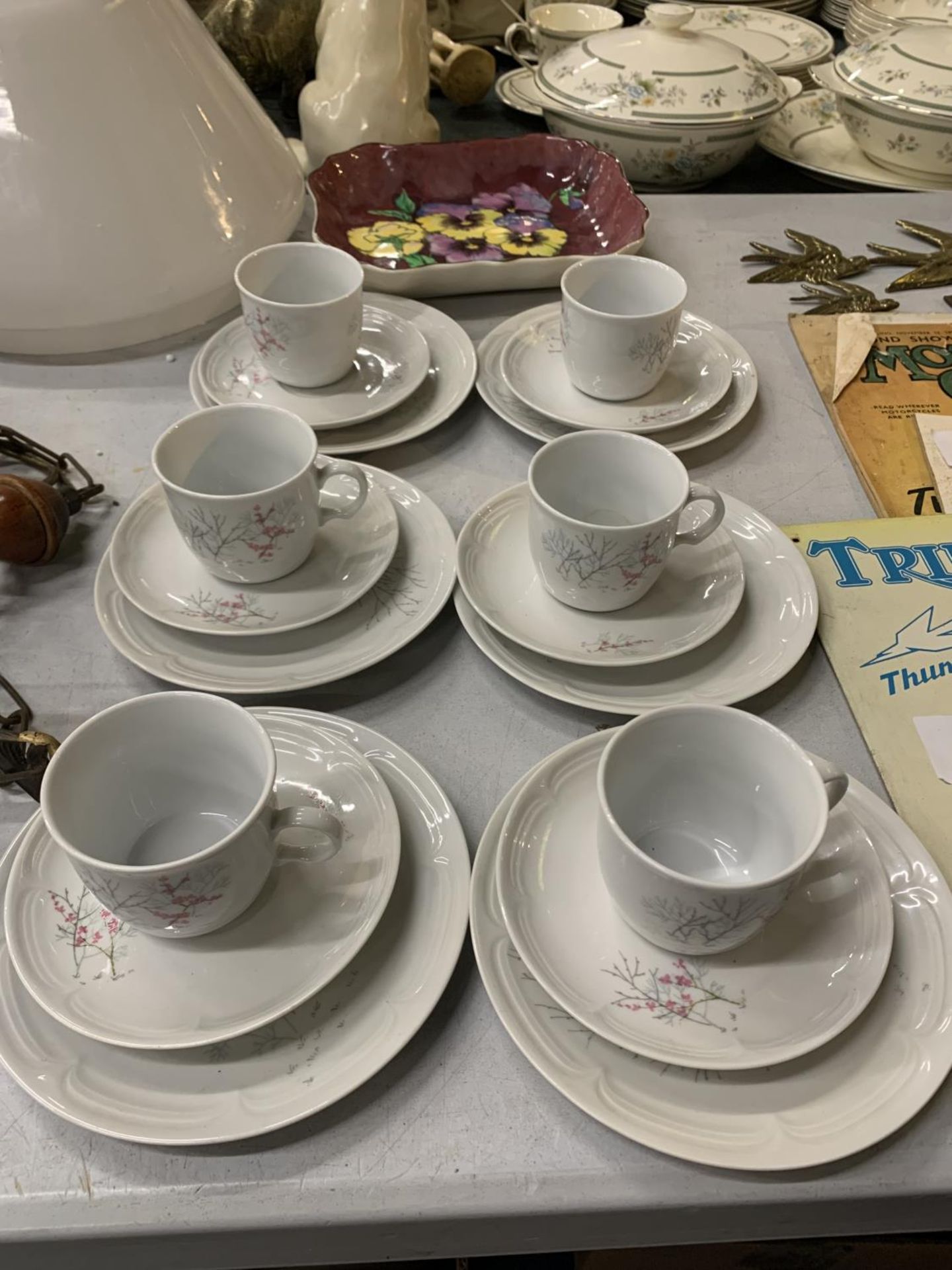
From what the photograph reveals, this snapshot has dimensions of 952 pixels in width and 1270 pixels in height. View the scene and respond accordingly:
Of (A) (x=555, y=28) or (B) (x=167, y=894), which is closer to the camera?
(B) (x=167, y=894)

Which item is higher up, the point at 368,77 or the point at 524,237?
the point at 368,77

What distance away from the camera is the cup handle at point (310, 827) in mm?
402

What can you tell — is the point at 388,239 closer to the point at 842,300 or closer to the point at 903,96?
the point at 842,300

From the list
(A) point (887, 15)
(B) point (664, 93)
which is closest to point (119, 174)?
(B) point (664, 93)

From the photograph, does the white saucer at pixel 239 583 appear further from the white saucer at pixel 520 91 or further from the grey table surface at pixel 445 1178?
the white saucer at pixel 520 91

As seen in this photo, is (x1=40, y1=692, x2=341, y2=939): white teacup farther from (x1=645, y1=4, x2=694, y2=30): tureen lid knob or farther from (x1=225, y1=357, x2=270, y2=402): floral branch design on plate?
(x1=645, y1=4, x2=694, y2=30): tureen lid knob

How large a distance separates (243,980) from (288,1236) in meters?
0.10

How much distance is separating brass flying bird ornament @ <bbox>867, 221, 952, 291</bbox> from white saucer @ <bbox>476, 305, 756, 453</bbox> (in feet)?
0.73

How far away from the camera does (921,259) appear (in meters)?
0.89

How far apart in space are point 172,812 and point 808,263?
778 millimetres

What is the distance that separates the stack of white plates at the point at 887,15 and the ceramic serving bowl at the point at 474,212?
569mm

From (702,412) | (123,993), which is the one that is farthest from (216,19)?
(123,993)

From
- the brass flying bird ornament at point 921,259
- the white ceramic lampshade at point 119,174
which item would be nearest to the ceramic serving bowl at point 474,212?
the white ceramic lampshade at point 119,174

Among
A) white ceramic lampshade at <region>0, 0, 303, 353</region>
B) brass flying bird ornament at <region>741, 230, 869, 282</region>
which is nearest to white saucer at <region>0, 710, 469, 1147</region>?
white ceramic lampshade at <region>0, 0, 303, 353</region>
